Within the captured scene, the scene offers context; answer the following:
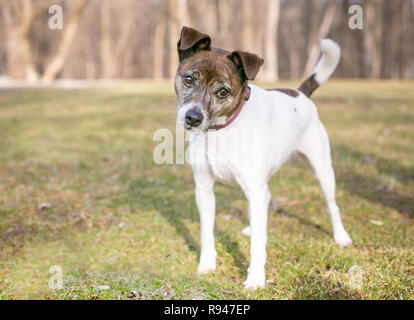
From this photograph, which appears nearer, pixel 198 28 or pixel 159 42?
pixel 198 28

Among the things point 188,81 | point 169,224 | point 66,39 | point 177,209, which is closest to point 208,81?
point 188,81

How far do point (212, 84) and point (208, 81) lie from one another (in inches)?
1.4

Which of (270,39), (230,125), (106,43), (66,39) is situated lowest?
(230,125)

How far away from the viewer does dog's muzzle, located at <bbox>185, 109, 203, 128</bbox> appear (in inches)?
107

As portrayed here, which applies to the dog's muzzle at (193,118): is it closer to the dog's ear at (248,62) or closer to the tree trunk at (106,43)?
the dog's ear at (248,62)

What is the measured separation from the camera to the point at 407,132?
350 inches

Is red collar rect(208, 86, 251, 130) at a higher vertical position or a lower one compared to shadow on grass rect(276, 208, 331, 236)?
higher

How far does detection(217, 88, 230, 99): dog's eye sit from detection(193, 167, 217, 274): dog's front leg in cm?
61

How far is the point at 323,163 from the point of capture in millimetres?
3895

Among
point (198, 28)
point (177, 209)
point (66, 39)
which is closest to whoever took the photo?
point (177, 209)

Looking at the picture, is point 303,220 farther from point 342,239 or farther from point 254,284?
point 254,284

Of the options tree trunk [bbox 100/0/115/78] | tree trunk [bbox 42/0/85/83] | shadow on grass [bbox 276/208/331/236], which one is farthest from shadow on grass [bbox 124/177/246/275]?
tree trunk [bbox 100/0/115/78]

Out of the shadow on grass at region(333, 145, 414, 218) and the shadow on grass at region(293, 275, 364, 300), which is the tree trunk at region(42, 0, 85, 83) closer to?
the shadow on grass at region(333, 145, 414, 218)
